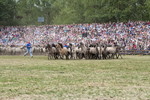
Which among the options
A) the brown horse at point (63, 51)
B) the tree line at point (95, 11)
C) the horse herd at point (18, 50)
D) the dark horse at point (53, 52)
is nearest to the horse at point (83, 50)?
the brown horse at point (63, 51)

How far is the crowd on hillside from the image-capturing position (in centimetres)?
4894

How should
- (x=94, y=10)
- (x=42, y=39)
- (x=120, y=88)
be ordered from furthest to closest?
(x=94, y=10) < (x=42, y=39) < (x=120, y=88)

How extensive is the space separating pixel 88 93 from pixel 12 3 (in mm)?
70165

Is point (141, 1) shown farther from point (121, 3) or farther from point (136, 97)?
point (136, 97)

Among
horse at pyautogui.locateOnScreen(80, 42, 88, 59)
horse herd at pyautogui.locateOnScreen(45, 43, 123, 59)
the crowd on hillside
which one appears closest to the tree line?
the crowd on hillside

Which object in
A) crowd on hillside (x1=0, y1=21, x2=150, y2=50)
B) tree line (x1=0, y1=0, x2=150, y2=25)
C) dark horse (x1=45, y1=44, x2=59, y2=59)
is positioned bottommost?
dark horse (x1=45, y1=44, x2=59, y2=59)

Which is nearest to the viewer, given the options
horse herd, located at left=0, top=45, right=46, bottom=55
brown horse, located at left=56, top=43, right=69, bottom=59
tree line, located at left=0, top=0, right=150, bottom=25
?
brown horse, located at left=56, top=43, right=69, bottom=59

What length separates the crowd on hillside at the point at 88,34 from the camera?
4894 centimetres

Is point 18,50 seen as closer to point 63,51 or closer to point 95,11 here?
point 63,51

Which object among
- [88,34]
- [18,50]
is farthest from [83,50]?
[88,34]

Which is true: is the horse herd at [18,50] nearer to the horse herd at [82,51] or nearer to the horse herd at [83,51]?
the horse herd at [82,51]

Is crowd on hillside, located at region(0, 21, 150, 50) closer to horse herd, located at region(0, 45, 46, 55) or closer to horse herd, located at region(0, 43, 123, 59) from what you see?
horse herd, located at region(0, 45, 46, 55)

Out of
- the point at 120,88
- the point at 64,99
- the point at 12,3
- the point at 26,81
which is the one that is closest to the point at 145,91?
the point at 120,88

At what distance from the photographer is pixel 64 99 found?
34.4 ft
